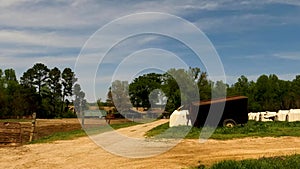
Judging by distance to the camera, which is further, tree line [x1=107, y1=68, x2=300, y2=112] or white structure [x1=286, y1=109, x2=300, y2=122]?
tree line [x1=107, y1=68, x2=300, y2=112]

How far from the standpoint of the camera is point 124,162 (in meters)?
14.9

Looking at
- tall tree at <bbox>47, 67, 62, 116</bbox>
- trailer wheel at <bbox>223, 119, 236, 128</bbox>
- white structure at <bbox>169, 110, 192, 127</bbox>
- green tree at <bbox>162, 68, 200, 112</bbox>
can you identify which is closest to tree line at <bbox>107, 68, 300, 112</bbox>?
green tree at <bbox>162, 68, 200, 112</bbox>

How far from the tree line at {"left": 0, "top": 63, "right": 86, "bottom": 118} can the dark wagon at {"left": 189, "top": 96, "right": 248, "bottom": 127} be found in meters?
67.8

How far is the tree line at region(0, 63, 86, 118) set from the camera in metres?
91.1

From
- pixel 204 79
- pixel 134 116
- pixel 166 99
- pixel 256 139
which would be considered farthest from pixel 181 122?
pixel 204 79

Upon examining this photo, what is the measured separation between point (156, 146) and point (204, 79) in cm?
4717

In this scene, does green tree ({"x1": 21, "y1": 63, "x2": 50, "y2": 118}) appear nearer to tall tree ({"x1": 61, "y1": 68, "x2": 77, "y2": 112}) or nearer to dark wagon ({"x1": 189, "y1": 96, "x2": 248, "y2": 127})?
tall tree ({"x1": 61, "y1": 68, "x2": 77, "y2": 112})

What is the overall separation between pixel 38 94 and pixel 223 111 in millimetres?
75546

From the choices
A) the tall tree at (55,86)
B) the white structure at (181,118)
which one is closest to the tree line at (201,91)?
the white structure at (181,118)

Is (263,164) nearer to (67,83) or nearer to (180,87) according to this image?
(180,87)

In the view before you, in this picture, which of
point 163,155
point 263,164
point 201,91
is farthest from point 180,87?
point 263,164

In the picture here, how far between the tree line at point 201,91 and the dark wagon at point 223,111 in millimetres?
10335

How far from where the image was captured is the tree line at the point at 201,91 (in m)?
48.6

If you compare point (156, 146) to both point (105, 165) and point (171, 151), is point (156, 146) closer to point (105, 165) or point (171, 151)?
point (171, 151)
